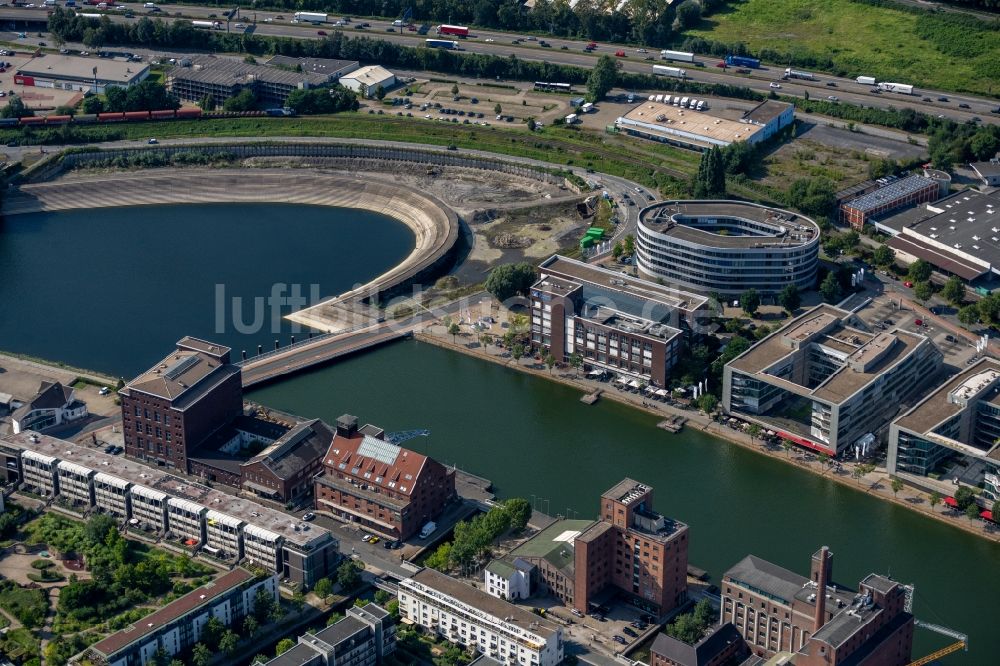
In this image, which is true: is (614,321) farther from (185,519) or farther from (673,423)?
(185,519)

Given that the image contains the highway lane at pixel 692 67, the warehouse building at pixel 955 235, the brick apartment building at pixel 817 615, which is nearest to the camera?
the brick apartment building at pixel 817 615

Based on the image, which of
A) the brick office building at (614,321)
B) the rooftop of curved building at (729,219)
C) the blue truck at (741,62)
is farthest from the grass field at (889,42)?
the brick office building at (614,321)

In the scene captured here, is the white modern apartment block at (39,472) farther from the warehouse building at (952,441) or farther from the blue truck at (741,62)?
the blue truck at (741,62)

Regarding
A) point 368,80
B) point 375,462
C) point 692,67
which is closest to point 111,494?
point 375,462

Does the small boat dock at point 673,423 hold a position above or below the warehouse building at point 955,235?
below

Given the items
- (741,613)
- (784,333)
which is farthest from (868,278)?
(741,613)

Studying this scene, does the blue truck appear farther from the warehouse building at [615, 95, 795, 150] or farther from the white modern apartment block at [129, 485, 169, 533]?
the white modern apartment block at [129, 485, 169, 533]
